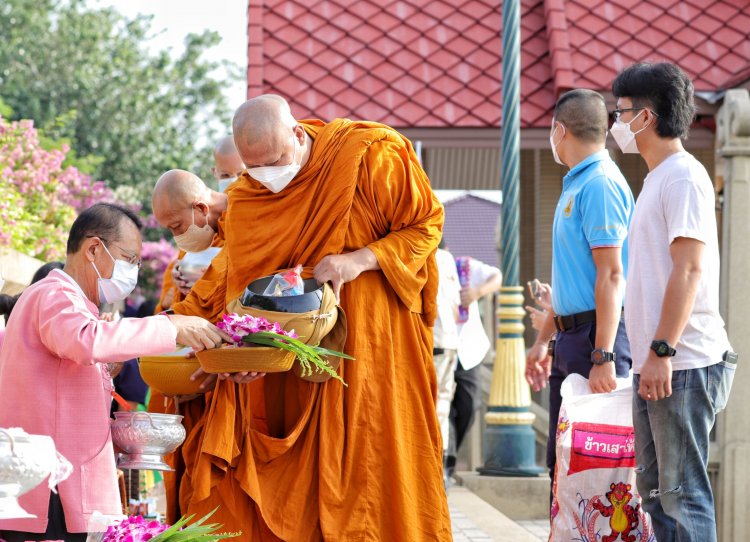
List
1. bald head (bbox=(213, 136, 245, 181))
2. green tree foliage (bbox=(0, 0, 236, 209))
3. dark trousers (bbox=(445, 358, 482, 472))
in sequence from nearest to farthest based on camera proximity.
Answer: bald head (bbox=(213, 136, 245, 181))
dark trousers (bbox=(445, 358, 482, 472))
green tree foliage (bbox=(0, 0, 236, 209))

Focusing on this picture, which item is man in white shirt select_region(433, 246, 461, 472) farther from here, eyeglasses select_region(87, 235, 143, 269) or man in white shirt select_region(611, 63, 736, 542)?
eyeglasses select_region(87, 235, 143, 269)

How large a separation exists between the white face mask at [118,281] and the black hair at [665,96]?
203 cm

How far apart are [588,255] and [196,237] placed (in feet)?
5.95

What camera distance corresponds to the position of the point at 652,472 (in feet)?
15.1

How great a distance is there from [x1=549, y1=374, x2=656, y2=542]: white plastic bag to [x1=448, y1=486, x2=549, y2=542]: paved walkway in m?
2.03

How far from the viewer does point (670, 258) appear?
457 centimetres

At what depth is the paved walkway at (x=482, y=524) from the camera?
23.9 feet

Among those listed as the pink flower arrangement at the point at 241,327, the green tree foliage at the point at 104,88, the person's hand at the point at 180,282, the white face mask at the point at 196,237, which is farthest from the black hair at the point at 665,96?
the green tree foliage at the point at 104,88

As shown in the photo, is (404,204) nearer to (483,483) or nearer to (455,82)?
(483,483)

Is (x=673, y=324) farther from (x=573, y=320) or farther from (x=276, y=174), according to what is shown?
(x=276, y=174)

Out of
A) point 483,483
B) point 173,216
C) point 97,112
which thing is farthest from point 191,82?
point 173,216

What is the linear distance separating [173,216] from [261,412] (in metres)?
1.07

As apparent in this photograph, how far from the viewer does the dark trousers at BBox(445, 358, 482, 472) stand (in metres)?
10.1

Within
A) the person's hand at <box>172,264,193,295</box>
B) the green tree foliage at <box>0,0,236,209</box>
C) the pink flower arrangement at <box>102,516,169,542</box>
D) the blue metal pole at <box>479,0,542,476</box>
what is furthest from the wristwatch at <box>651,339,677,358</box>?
the green tree foliage at <box>0,0,236,209</box>
